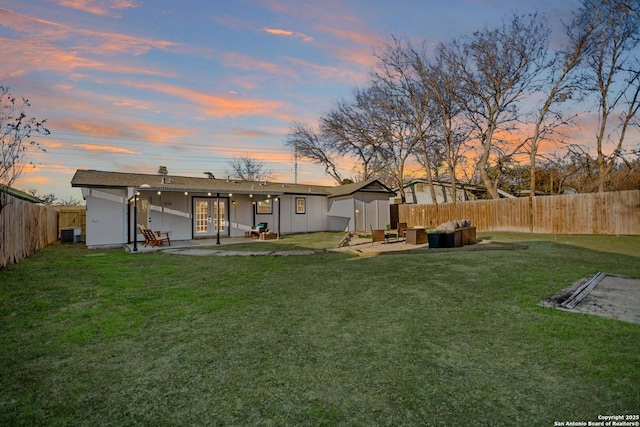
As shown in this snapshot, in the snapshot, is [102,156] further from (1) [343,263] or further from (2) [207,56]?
(1) [343,263]

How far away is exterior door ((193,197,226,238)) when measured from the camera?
15469mm

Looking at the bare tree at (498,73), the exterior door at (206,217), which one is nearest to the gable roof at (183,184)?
the exterior door at (206,217)

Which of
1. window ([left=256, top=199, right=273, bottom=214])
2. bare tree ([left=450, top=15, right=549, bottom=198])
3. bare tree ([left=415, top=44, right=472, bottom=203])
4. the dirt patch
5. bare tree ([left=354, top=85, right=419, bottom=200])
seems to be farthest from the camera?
bare tree ([left=354, top=85, right=419, bottom=200])

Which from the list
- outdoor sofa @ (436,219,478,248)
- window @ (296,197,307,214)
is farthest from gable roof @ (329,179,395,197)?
outdoor sofa @ (436,219,478,248)

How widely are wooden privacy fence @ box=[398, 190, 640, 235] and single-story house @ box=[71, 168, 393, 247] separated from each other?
5673 mm

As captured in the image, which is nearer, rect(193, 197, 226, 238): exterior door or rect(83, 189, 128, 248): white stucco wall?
rect(83, 189, 128, 248): white stucco wall

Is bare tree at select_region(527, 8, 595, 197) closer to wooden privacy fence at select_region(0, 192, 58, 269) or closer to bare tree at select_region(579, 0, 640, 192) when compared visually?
bare tree at select_region(579, 0, 640, 192)

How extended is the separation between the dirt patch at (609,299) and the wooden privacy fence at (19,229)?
12.1 meters

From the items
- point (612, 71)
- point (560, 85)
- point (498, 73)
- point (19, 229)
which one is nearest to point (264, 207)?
point (19, 229)

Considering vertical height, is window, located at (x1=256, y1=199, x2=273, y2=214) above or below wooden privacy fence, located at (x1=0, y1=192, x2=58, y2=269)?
above

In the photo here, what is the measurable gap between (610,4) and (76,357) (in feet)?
80.5

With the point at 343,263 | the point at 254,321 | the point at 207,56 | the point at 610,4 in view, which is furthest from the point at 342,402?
the point at 610,4

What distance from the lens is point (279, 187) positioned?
1959cm

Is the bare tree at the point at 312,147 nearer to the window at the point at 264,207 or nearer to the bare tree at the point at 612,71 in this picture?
the window at the point at 264,207
